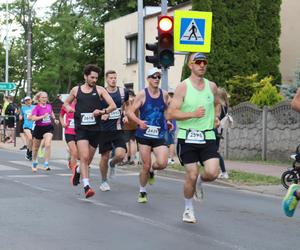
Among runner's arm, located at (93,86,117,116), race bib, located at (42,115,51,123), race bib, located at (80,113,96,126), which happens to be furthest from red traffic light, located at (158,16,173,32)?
race bib, located at (80,113,96,126)

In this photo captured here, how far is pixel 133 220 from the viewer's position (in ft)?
27.6

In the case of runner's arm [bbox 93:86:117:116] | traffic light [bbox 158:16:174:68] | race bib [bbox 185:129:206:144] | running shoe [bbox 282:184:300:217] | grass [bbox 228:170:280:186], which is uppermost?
traffic light [bbox 158:16:174:68]

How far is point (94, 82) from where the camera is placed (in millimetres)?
10227

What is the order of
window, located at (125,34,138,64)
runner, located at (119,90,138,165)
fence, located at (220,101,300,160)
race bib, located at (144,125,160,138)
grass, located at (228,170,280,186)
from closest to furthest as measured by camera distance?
1. race bib, located at (144,125,160,138)
2. grass, located at (228,170,280,186)
3. runner, located at (119,90,138,165)
4. fence, located at (220,101,300,160)
5. window, located at (125,34,138,64)

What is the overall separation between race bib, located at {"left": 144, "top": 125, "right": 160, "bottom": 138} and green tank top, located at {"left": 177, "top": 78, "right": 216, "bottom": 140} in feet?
5.43

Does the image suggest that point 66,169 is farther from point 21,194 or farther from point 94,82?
point 94,82

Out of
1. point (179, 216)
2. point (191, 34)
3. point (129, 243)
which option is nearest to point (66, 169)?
point (191, 34)

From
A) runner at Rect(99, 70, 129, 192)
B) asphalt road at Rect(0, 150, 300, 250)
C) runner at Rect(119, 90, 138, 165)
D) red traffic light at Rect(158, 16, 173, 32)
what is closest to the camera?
asphalt road at Rect(0, 150, 300, 250)

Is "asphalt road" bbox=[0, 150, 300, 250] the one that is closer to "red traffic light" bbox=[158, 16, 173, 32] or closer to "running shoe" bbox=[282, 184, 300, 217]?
"running shoe" bbox=[282, 184, 300, 217]

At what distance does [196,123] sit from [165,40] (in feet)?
23.2

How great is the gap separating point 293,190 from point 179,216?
207 cm

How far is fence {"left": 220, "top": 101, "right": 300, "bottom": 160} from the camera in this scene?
57.5 ft

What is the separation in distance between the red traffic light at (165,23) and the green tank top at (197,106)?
22.5ft

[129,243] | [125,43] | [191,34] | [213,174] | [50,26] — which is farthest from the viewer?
[50,26]
